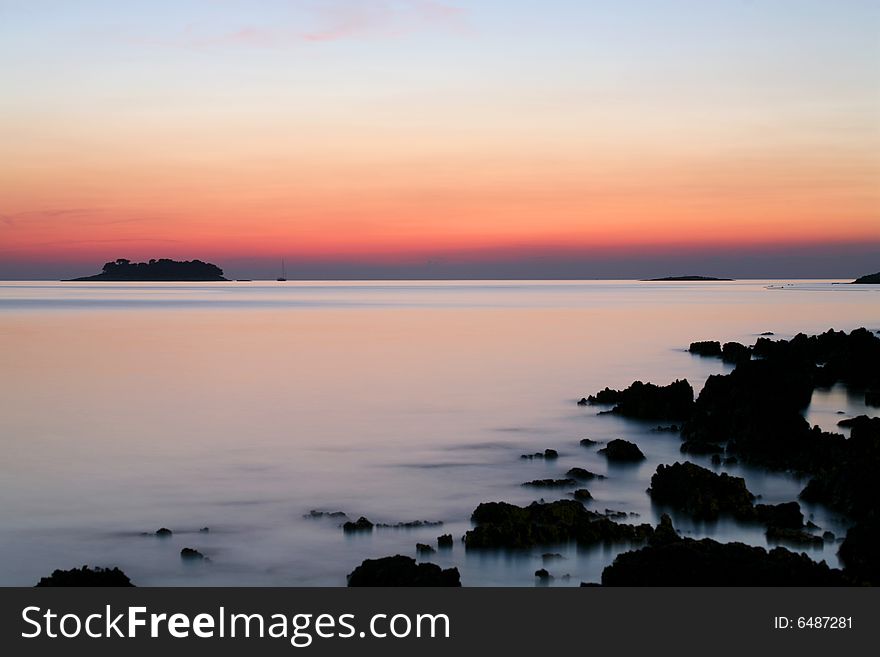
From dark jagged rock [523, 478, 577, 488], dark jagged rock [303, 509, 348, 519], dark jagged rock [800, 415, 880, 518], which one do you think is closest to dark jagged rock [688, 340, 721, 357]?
dark jagged rock [800, 415, 880, 518]

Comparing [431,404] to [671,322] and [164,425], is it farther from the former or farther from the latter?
[671,322]

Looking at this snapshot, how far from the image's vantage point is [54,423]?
1928cm

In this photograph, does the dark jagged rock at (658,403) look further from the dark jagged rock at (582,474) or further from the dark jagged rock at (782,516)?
the dark jagged rock at (782,516)

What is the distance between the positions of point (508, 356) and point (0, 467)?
22.2 m

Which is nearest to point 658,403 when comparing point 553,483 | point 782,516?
point 553,483

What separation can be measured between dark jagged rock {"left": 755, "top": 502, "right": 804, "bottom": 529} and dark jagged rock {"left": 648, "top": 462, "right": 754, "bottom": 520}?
0.14 metres

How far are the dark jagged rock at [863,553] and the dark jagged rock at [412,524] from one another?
454 centimetres

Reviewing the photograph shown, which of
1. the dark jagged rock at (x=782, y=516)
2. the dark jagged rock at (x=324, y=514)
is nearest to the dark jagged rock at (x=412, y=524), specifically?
the dark jagged rock at (x=324, y=514)

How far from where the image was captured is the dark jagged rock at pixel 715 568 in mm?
7152

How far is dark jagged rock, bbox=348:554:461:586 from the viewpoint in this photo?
7.34 metres

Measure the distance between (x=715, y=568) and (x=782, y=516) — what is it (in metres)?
3.83

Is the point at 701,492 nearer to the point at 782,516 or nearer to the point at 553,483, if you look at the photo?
the point at 782,516

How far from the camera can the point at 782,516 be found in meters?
10.7
